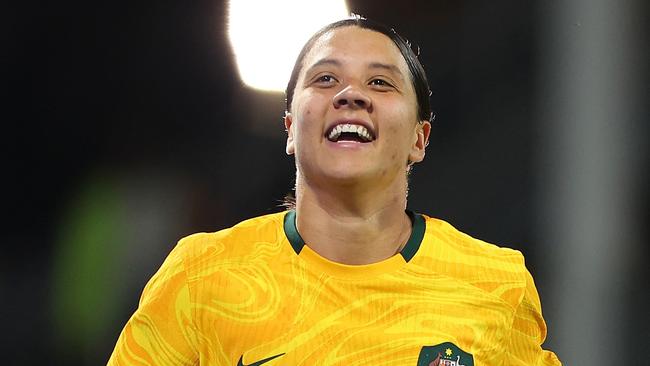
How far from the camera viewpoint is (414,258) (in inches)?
58.4

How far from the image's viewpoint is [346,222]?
1.45 meters

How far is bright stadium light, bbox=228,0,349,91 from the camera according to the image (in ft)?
7.86

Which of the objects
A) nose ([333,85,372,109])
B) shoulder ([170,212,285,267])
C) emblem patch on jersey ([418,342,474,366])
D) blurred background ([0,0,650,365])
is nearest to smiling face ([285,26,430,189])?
nose ([333,85,372,109])

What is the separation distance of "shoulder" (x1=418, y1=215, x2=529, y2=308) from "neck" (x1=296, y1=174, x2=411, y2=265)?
10 centimetres

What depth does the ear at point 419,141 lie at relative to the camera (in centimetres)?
154

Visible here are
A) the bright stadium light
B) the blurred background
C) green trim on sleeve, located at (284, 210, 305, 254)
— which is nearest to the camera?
green trim on sleeve, located at (284, 210, 305, 254)

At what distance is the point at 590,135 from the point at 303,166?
116 centimetres

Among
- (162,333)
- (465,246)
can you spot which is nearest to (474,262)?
(465,246)

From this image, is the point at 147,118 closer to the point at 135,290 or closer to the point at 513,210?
the point at 135,290

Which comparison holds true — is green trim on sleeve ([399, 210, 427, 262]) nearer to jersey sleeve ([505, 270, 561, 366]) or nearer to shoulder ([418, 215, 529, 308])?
shoulder ([418, 215, 529, 308])

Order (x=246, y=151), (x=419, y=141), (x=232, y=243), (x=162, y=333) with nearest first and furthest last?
(x=162, y=333) < (x=232, y=243) < (x=419, y=141) < (x=246, y=151)

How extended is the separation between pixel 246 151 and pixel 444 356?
112cm

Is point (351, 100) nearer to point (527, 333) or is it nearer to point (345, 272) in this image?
point (345, 272)

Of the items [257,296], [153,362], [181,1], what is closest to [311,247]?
[257,296]
